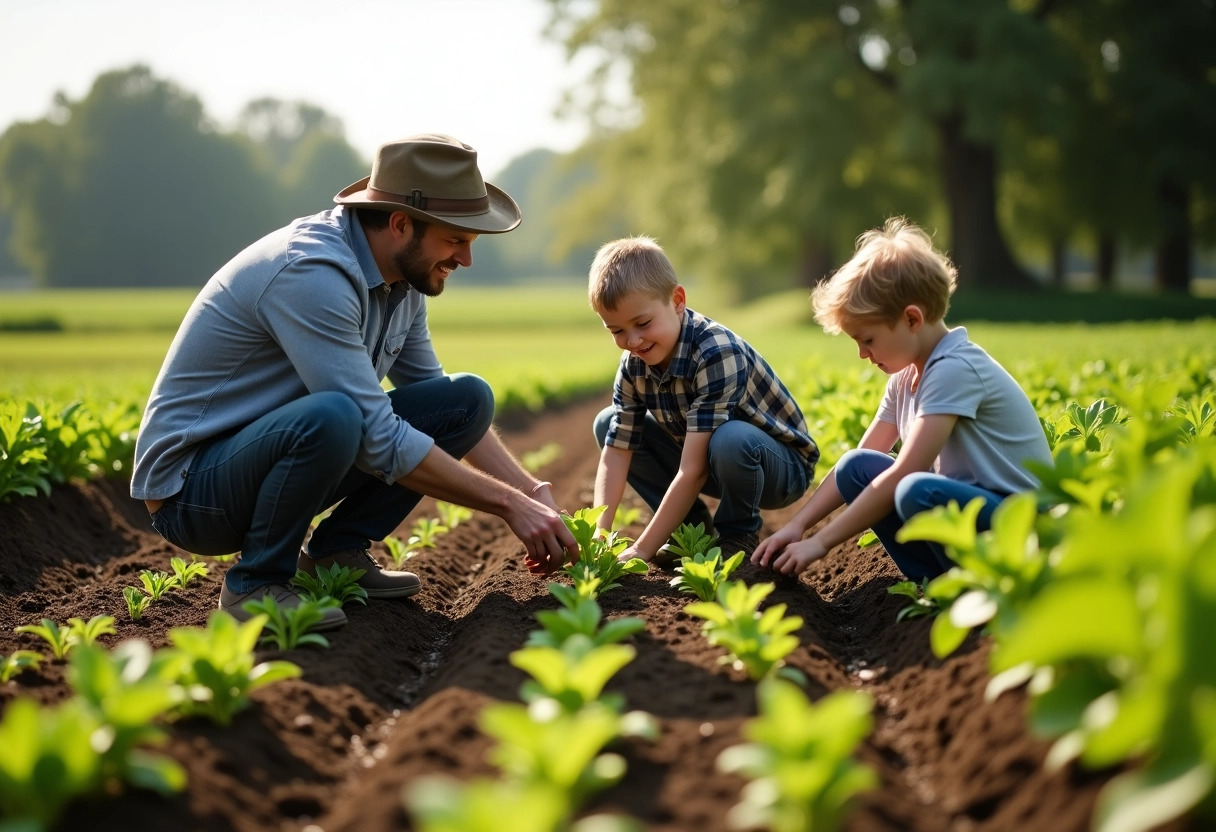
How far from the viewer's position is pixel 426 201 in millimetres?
4156

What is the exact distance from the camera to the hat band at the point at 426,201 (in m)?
4.14

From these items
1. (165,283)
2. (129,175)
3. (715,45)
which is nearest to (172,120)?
(129,175)

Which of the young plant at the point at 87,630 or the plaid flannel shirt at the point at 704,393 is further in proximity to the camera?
the plaid flannel shirt at the point at 704,393

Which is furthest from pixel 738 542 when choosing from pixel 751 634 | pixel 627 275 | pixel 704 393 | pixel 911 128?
pixel 911 128

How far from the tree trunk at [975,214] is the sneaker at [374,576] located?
2762 centimetres

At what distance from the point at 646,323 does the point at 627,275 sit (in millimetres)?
222

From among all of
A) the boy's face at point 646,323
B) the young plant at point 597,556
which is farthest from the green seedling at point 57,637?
the boy's face at point 646,323

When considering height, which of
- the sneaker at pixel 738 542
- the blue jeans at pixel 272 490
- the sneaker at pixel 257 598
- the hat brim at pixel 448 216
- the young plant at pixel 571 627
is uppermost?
the hat brim at pixel 448 216

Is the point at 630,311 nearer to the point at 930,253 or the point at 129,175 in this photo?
the point at 930,253

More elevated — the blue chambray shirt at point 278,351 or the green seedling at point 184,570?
the blue chambray shirt at point 278,351

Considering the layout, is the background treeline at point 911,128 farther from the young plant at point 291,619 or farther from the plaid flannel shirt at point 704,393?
the young plant at point 291,619

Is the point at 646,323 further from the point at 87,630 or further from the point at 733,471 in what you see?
the point at 87,630

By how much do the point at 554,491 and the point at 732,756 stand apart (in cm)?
568

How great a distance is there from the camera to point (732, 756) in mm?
2002
